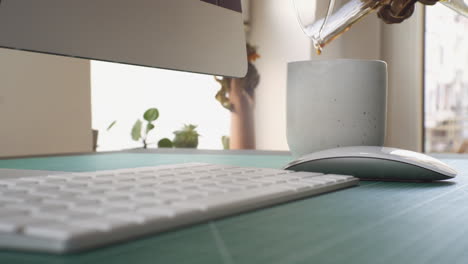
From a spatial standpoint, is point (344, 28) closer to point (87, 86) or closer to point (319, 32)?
point (319, 32)

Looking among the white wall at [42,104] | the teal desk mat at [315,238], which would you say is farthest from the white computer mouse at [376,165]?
the white wall at [42,104]

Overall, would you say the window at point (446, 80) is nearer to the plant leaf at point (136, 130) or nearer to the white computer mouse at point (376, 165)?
the plant leaf at point (136, 130)

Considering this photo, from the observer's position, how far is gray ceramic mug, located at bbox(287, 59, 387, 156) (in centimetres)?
69

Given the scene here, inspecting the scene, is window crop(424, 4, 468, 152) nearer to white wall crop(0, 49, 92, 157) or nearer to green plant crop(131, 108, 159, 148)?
green plant crop(131, 108, 159, 148)

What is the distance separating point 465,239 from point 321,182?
16 cm

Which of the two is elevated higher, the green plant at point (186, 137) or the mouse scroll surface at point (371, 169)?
the mouse scroll surface at point (371, 169)

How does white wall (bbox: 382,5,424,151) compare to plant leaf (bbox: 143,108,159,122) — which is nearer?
plant leaf (bbox: 143,108,159,122)

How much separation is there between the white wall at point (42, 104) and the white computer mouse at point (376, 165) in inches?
89.5

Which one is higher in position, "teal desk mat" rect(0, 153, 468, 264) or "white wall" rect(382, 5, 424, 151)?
"white wall" rect(382, 5, 424, 151)

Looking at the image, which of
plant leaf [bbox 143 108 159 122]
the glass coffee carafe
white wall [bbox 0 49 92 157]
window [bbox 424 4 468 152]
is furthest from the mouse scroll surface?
window [bbox 424 4 468 152]

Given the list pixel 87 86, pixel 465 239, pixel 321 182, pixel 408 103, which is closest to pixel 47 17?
pixel 321 182

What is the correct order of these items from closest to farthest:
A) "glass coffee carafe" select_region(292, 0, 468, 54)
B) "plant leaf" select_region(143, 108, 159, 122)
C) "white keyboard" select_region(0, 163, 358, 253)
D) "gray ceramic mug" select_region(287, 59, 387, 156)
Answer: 1. "white keyboard" select_region(0, 163, 358, 253)
2. "gray ceramic mug" select_region(287, 59, 387, 156)
3. "glass coffee carafe" select_region(292, 0, 468, 54)
4. "plant leaf" select_region(143, 108, 159, 122)

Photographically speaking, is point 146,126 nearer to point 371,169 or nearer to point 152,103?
point 152,103

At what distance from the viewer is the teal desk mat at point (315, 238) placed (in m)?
0.20
